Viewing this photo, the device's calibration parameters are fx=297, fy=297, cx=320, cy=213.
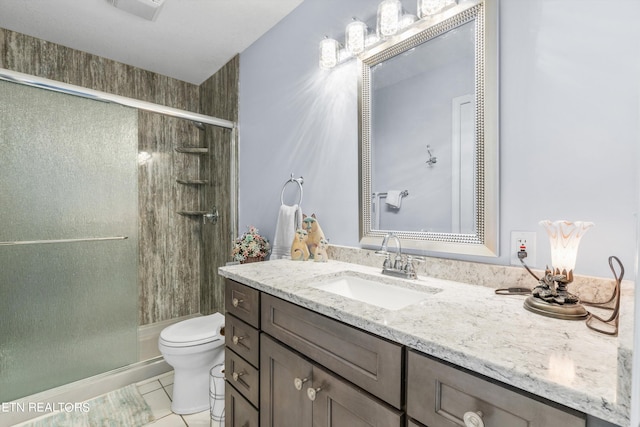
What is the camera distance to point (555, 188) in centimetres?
89

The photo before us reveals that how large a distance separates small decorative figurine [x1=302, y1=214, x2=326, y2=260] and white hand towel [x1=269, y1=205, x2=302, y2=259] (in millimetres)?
166

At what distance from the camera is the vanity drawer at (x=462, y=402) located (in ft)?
1.56

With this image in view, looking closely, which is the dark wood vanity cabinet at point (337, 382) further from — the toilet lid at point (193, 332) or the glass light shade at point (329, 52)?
the glass light shade at point (329, 52)

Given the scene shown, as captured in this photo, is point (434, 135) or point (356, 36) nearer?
point (434, 135)

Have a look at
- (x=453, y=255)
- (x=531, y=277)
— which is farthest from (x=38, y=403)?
(x=531, y=277)

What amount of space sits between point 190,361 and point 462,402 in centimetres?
168

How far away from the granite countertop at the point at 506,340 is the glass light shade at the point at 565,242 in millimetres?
150

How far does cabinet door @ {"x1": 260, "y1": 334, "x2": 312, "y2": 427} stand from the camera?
2.93 feet

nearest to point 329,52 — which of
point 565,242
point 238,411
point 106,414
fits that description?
point 565,242

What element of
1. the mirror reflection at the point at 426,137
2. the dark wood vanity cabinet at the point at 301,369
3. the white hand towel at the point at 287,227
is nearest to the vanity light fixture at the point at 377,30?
the mirror reflection at the point at 426,137

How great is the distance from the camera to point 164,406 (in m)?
1.83

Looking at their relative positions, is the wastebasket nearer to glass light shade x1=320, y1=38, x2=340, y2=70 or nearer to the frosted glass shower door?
the frosted glass shower door

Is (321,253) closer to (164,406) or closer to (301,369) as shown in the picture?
(301,369)

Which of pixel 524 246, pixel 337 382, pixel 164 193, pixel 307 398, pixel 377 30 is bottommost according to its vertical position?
pixel 307 398
